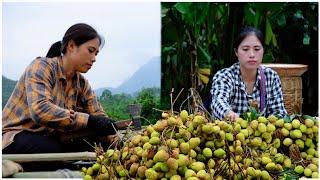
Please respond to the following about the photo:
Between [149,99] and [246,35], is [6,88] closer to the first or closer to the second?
[149,99]

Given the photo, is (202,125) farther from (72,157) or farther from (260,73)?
(260,73)

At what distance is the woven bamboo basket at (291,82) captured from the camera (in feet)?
10.9

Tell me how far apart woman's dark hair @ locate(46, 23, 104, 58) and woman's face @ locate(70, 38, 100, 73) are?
0.02m

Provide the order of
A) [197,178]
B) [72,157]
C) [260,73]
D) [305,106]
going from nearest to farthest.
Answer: [197,178] → [72,157] → [260,73] → [305,106]

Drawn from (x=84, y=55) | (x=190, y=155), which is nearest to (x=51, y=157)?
(x=84, y=55)

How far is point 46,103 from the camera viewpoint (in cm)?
280

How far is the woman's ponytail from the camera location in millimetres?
3029

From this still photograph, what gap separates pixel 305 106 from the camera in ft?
11.2

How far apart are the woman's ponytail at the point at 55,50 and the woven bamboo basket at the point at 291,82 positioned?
1026 mm

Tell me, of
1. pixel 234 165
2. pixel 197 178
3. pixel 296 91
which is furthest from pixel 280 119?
pixel 296 91

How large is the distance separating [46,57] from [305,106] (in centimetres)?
136

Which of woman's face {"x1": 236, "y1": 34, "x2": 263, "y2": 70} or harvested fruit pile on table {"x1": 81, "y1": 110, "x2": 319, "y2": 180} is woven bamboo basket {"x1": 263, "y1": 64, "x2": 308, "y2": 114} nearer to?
woman's face {"x1": 236, "y1": 34, "x2": 263, "y2": 70}

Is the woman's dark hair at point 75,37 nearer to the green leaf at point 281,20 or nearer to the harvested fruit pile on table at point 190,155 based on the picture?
the green leaf at point 281,20

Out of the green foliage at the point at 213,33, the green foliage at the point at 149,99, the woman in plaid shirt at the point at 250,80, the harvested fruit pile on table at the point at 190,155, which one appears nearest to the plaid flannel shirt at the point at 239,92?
the woman in plaid shirt at the point at 250,80
